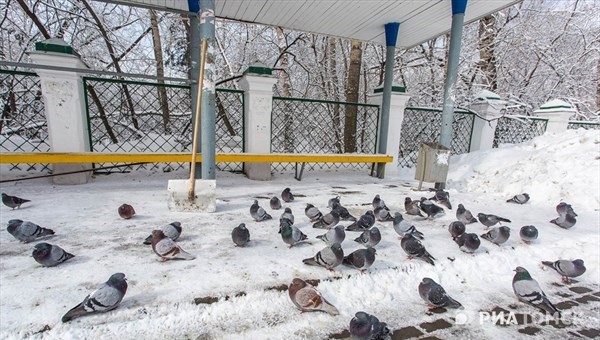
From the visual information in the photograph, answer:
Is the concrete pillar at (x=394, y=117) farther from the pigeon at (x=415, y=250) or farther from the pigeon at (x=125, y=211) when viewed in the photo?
the pigeon at (x=125, y=211)

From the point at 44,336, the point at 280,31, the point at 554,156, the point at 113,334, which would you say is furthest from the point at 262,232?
the point at 280,31

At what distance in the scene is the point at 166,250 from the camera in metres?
2.21

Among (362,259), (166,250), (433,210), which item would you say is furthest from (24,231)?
(433,210)

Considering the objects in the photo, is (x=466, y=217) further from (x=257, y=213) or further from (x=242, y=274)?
(x=242, y=274)

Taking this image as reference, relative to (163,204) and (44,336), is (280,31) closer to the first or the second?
(163,204)

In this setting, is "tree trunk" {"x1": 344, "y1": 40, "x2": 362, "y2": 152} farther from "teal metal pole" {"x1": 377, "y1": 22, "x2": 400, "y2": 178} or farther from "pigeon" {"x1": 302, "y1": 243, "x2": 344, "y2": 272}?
"pigeon" {"x1": 302, "y1": 243, "x2": 344, "y2": 272}

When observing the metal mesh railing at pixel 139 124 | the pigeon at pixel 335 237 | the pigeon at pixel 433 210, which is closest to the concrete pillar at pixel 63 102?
the metal mesh railing at pixel 139 124

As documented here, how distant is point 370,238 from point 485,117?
22.4 feet

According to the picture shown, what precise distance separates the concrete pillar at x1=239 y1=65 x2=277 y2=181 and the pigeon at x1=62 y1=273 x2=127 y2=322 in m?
4.00

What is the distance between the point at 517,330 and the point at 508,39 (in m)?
12.0

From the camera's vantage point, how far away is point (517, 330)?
5.87ft

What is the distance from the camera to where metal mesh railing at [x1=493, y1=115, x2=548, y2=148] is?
9422 millimetres

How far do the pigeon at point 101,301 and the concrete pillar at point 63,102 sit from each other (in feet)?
12.8

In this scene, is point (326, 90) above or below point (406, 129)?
above
